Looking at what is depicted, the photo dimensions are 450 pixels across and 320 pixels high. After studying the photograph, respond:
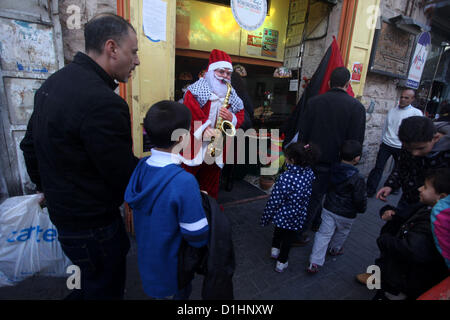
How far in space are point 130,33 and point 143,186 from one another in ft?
2.98

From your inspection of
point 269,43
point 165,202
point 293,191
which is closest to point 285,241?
point 293,191

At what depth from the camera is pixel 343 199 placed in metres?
2.32

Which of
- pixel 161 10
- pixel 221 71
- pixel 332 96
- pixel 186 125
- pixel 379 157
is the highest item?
pixel 161 10

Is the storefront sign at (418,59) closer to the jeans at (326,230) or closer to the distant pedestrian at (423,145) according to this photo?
the distant pedestrian at (423,145)

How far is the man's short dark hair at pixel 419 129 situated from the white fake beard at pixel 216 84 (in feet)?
6.08

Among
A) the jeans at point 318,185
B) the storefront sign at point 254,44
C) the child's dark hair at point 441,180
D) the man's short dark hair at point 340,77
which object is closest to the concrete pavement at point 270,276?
the jeans at point 318,185

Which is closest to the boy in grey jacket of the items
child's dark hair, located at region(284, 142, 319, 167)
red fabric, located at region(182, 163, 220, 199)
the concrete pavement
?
the concrete pavement

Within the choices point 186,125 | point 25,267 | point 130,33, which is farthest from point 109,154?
point 25,267

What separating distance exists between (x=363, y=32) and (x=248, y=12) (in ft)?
8.17

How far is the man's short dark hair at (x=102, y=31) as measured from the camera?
1.30 meters

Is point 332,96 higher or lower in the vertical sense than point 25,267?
higher

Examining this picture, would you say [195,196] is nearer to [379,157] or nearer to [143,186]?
[143,186]

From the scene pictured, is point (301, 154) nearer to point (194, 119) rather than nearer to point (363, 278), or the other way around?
point (194, 119)

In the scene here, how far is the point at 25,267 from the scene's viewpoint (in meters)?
1.77
